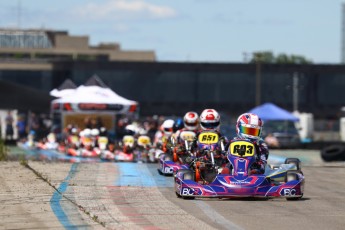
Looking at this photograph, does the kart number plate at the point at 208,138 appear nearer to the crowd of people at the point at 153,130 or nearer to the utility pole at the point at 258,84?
the crowd of people at the point at 153,130

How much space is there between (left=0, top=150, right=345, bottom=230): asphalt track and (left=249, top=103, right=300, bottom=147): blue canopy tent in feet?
80.2

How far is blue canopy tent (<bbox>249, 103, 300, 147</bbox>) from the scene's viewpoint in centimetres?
4553

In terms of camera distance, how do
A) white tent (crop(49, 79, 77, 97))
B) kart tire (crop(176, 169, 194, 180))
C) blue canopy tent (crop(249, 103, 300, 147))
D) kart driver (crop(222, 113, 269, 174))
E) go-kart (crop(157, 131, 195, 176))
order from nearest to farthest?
kart tire (crop(176, 169, 194, 180))
kart driver (crop(222, 113, 269, 174))
go-kart (crop(157, 131, 195, 176))
white tent (crop(49, 79, 77, 97))
blue canopy tent (crop(249, 103, 300, 147))

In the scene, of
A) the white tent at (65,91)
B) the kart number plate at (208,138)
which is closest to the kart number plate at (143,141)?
the white tent at (65,91)

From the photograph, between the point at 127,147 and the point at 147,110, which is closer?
the point at 127,147

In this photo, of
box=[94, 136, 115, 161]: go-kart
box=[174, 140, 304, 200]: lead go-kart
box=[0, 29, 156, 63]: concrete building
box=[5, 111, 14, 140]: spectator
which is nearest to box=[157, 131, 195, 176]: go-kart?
box=[174, 140, 304, 200]: lead go-kart

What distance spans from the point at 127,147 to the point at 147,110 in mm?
48975

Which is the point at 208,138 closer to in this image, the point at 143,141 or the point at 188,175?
the point at 188,175

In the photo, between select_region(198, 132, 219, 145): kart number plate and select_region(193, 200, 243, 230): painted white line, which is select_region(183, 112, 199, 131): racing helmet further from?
select_region(193, 200, 243, 230): painted white line

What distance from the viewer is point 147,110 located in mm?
80125

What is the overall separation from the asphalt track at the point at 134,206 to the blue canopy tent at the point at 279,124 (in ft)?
80.2

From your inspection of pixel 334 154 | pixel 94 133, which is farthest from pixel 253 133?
pixel 94 133

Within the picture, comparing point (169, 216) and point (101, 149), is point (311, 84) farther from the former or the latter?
point (169, 216)

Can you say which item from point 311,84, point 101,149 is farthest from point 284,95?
point 101,149
